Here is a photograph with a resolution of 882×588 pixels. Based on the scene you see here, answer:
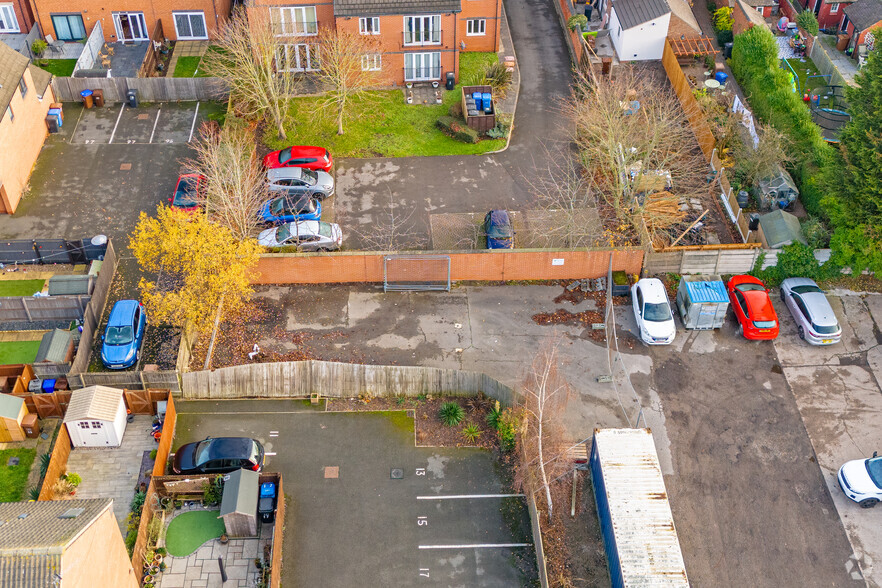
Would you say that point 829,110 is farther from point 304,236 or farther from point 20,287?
point 20,287

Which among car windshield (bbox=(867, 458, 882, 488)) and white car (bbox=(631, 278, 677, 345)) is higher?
white car (bbox=(631, 278, 677, 345))

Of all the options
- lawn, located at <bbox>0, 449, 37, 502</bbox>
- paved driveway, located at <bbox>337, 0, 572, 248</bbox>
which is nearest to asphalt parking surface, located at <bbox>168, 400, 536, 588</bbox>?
lawn, located at <bbox>0, 449, 37, 502</bbox>

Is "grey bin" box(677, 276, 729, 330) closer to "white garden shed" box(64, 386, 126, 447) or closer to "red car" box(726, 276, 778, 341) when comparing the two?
"red car" box(726, 276, 778, 341)

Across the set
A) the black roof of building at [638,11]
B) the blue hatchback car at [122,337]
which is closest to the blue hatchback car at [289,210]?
the blue hatchback car at [122,337]

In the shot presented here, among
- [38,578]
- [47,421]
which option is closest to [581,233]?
[47,421]

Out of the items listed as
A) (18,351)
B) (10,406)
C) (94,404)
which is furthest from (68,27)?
(94,404)

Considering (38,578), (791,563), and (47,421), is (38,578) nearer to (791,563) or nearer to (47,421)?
(47,421)

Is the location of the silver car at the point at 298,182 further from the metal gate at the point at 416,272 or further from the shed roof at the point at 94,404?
the shed roof at the point at 94,404
